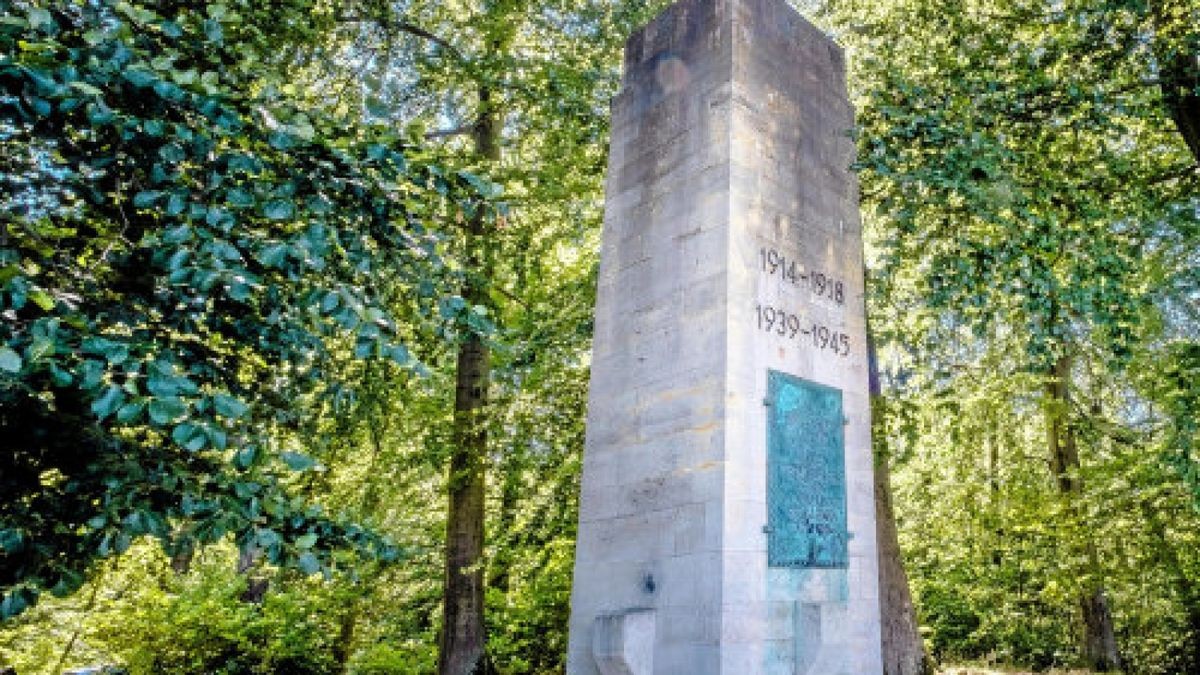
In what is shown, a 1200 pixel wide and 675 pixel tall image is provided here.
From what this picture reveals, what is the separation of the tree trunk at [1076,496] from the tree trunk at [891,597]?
3966 millimetres

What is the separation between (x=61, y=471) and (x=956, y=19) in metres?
8.53

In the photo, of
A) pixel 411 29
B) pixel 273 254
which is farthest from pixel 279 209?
pixel 411 29

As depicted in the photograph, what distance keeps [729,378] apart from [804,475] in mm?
906

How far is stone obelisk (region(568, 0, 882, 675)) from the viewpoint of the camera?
4887mm

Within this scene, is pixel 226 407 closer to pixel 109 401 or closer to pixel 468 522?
pixel 109 401

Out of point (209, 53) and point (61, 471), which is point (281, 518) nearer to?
point (61, 471)

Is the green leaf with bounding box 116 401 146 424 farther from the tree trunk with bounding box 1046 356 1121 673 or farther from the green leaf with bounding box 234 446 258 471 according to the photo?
the tree trunk with bounding box 1046 356 1121 673

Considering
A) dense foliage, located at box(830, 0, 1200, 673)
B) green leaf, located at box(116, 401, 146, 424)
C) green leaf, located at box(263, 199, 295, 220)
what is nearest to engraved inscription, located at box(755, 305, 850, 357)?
dense foliage, located at box(830, 0, 1200, 673)

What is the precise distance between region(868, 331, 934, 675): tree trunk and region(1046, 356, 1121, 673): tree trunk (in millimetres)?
3966

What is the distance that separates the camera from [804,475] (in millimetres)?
5301

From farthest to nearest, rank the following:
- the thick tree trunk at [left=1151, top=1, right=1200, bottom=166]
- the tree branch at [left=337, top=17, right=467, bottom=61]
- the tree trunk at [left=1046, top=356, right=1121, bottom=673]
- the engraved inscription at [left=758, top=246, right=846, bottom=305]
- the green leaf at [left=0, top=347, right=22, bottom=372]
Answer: the tree trunk at [left=1046, top=356, right=1121, bottom=673]
the tree branch at [left=337, top=17, right=467, bottom=61]
the thick tree trunk at [left=1151, top=1, right=1200, bottom=166]
the engraved inscription at [left=758, top=246, right=846, bottom=305]
the green leaf at [left=0, top=347, right=22, bottom=372]

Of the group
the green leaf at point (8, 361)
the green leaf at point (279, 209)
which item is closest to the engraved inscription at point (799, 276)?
the green leaf at point (279, 209)

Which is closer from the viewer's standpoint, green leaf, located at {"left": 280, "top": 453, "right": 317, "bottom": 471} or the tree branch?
green leaf, located at {"left": 280, "top": 453, "right": 317, "bottom": 471}

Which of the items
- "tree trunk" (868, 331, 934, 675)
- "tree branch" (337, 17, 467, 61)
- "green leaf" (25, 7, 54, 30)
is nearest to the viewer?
"green leaf" (25, 7, 54, 30)
